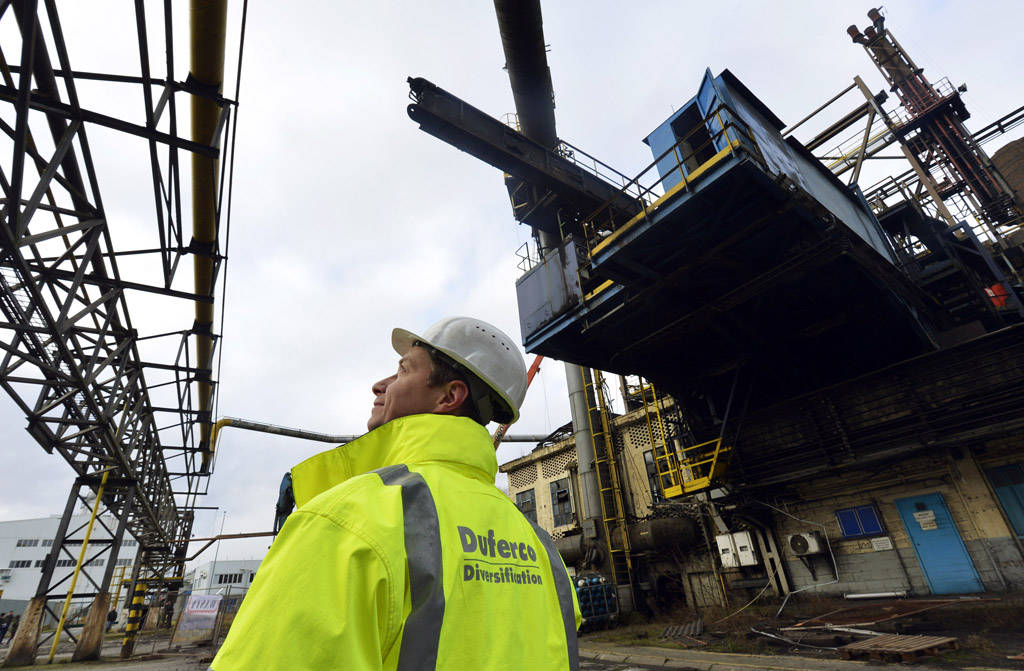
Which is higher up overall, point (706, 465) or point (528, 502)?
point (528, 502)

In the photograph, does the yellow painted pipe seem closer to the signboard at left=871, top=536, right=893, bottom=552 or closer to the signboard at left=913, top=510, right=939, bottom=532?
the signboard at left=871, top=536, right=893, bottom=552

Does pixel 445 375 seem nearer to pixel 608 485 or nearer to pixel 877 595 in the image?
pixel 877 595

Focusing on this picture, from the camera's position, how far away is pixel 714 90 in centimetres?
919

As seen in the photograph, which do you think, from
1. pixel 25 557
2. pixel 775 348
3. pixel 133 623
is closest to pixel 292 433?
pixel 133 623

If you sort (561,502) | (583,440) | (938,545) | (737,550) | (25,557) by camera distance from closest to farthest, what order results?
(938,545) < (737,550) < (583,440) < (561,502) < (25,557)

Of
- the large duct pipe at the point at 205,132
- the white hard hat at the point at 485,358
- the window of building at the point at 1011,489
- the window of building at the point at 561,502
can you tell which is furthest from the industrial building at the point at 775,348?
the white hard hat at the point at 485,358

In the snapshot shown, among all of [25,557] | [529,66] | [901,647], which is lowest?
[901,647]

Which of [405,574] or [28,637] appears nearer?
[405,574]

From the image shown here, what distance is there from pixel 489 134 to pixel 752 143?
612 cm

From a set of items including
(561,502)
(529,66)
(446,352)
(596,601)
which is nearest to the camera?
(446,352)

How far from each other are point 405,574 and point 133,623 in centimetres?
1715

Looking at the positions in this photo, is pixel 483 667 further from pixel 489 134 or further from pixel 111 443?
pixel 111 443

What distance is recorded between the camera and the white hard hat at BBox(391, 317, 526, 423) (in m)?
1.82

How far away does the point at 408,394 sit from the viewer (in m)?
1.67
